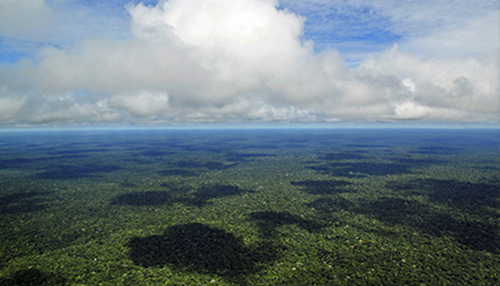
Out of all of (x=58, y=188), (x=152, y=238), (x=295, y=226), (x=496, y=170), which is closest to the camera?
(x=152, y=238)

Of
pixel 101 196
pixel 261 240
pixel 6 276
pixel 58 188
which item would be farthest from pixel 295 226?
pixel 58 188

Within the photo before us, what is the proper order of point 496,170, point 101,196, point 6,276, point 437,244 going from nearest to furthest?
point 6,276, point 437,244, point 101,196, point 496,170

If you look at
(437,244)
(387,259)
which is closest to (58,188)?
(387,259)

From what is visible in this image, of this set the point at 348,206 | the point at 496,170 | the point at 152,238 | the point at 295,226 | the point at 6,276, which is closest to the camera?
the point at 6,276

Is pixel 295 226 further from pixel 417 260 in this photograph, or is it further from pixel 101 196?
pixel 101 196

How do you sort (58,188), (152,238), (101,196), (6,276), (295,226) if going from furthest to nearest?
(58,188) → (101,196) → (295,226) → (152,238) → (6,276)

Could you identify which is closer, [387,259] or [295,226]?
[387,259]

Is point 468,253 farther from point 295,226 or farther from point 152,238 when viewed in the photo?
point 152,238

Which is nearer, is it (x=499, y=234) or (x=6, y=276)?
(x=6, y=276)
